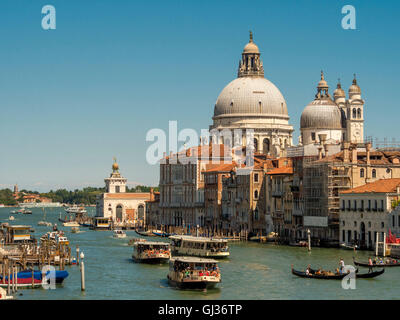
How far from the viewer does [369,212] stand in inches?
2344

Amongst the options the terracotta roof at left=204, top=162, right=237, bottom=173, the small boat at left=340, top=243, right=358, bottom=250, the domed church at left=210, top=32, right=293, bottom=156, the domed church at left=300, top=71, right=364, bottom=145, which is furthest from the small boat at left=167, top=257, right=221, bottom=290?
the domed church at left=210, top=32, right=293, bottom=156

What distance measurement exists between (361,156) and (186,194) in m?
28.7

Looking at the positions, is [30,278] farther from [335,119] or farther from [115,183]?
[115,183]

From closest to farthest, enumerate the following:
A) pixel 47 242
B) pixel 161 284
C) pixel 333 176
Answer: pixel 161 284 < pixel 47 242 < pixel 333 176

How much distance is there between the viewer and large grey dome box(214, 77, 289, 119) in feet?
346

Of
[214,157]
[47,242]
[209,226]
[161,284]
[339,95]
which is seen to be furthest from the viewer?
[339,95]

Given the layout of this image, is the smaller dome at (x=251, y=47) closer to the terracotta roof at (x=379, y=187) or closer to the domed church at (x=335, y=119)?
the domed church at (x=335, y=119)

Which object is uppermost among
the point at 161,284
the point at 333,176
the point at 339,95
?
the point at 339,95

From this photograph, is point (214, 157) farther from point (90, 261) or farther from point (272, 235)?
point (90, 261)

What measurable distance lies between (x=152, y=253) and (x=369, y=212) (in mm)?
14719

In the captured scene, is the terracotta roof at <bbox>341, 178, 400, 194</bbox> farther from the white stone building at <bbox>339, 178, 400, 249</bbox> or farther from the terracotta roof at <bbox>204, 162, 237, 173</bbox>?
the terracotta roof at <bbox>204, 162, 237, 173</bbox>

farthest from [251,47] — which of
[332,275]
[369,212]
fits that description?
[332,275]
